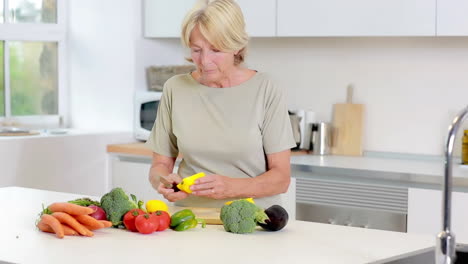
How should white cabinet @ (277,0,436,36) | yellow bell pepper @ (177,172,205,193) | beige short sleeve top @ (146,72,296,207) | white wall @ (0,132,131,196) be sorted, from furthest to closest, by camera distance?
1. white wall @ (0,132,131,196)
2. white cabinet @ (277,0,436,36)
3. beige short sleeve top @ (146,72,296,207)
4. yellow bell pepper @ (177,172,205,193)

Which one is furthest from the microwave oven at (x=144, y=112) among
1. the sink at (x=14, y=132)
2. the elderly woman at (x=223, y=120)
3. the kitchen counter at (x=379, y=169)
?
the elderly woman at (x=223, y=120)

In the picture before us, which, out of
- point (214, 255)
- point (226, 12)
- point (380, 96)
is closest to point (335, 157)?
point (380, 96)

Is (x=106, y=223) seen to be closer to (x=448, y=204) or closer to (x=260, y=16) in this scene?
(x=448, y=204)

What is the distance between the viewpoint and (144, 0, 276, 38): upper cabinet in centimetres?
440

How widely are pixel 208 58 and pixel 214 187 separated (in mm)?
438

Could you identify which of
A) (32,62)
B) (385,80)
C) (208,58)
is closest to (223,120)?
(208,58)

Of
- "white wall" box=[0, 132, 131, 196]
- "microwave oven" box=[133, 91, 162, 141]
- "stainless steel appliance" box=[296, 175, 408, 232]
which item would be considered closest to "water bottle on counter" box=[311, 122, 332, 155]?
"stainless steel appliance" box=[296, 175, 408, 232]

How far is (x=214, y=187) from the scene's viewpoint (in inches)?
103

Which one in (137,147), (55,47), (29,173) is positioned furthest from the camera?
(55,47)

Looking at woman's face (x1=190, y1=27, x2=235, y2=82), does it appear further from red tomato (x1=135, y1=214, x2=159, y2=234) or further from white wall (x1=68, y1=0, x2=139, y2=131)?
white wall (x1=68, y1=0, x2=139, y2=131)

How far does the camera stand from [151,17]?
482 centimetres

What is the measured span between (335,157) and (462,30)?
930mm

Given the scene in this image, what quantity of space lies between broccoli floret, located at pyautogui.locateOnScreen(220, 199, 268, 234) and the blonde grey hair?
0.59 meters

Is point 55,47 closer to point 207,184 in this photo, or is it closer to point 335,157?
point 335,157
